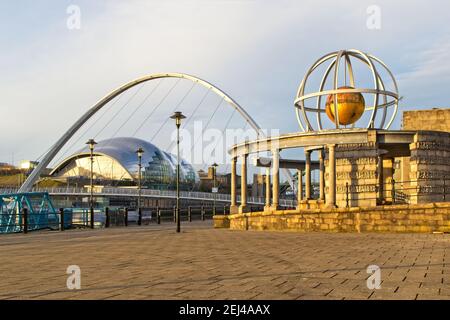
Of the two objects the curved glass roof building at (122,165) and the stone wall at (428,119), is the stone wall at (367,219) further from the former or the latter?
the curved glass roof building at (122,165)

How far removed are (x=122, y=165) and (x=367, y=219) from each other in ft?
302

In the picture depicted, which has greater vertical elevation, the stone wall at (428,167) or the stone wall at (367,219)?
the stone wall at (428,167)

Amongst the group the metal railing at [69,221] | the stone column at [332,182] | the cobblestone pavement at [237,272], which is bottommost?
the metal railing at [69,221]

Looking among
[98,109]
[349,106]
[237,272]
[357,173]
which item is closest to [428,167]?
[357,173]

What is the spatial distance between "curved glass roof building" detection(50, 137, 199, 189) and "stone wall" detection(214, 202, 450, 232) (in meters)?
87.8

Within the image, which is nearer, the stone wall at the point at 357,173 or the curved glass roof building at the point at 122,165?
the stone wall at the point at 357,173

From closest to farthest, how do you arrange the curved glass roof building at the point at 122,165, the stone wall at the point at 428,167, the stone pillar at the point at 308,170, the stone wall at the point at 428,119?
the stone wall at the point at 428,167
the stone pillar at the point at 308,170
the stone wall at the point at 428,119
the curved glass roof building at the point at 122,165

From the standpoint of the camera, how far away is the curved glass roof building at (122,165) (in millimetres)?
108312

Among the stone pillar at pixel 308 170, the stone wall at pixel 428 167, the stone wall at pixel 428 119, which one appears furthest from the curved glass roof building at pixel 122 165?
the stone wall at pixel 428 167

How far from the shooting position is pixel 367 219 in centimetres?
1973

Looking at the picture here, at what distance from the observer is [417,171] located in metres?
21.7

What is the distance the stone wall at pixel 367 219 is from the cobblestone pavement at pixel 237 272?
16.2 ft
